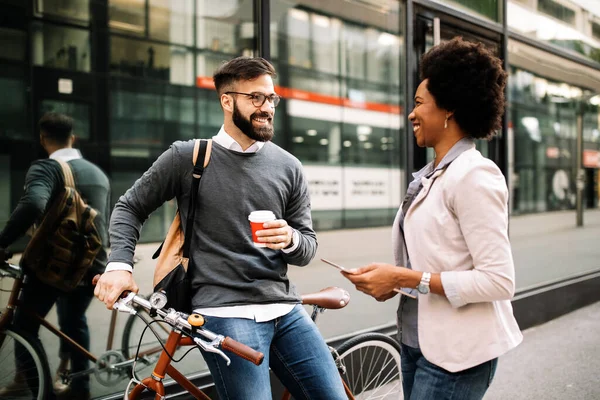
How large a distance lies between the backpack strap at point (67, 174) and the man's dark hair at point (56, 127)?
0.47 ft

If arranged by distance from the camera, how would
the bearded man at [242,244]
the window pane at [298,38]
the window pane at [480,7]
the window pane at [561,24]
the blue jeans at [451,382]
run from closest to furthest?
the blue jeans at [451,382]
the bearded man at [242,244]
the window pane at [298,38]
the window pane at [480,7]
the window pane at [561,24]

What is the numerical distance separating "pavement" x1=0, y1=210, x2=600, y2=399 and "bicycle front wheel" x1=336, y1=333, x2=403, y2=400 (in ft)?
2.99

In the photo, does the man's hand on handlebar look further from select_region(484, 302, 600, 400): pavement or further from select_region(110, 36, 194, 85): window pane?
select_region(484, 302, 600, 400): pavement

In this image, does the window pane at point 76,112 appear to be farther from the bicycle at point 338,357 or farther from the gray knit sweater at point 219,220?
the gray knit sweater at point 219,220

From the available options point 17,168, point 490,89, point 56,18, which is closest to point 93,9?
point 56,18

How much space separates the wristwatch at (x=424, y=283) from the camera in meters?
1.85

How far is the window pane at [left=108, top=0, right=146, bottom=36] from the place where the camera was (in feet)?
14.4

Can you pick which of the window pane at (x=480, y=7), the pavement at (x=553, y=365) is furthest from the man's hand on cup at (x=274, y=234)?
the window pane at (x=480, y=7)

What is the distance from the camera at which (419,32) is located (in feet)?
17.8

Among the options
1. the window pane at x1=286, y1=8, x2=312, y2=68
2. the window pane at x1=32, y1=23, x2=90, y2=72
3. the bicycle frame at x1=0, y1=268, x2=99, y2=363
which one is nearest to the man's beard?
the bicycle frame at x1=0, y1=268, x2=99, y2=363

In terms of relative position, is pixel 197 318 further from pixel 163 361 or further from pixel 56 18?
pixel 56 18

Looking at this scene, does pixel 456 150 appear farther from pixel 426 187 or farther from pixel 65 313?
pixel 65 313

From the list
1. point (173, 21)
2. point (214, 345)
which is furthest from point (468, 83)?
point (173, 21)

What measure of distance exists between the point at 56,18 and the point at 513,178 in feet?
17.3
